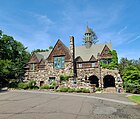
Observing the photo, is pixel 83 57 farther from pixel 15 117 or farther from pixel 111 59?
pixel 15 117

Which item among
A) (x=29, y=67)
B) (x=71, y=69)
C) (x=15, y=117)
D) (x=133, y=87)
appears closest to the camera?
(x=15, y=117)

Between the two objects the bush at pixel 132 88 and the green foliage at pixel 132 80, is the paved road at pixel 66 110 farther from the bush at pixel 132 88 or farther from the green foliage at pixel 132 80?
the green foliage at pixel 132 80

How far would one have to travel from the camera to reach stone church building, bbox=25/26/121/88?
3425 cm

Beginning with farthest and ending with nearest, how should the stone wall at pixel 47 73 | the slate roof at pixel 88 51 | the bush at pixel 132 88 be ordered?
the slate roof at pixel 88 51, the stone wall at pixel 47 73, the bush at pixel 132 88

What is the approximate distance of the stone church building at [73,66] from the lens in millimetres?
34250

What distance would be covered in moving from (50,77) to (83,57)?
9.80m

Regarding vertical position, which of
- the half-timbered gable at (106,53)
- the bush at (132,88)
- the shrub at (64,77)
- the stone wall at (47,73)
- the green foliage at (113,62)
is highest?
the half-timbered gable at (106,53)

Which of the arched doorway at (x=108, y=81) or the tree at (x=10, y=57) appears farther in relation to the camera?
the arched doorway at (x=108, y=81)

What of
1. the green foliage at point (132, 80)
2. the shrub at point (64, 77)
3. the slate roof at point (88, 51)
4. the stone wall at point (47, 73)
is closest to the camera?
the green foliage at point (132, 80)

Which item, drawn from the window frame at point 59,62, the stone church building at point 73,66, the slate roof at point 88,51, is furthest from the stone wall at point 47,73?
the slate roof at point 88,51

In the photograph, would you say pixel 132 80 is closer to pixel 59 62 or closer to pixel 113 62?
pixel 113 62

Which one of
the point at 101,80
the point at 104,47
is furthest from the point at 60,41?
the point at 101,80

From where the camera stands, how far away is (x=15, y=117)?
9.07 metres

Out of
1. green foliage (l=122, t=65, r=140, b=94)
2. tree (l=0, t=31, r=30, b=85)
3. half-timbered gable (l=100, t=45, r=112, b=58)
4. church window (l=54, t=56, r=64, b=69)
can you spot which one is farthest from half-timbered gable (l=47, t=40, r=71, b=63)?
green foliage (l=122, t=65, r=140, b=94)
